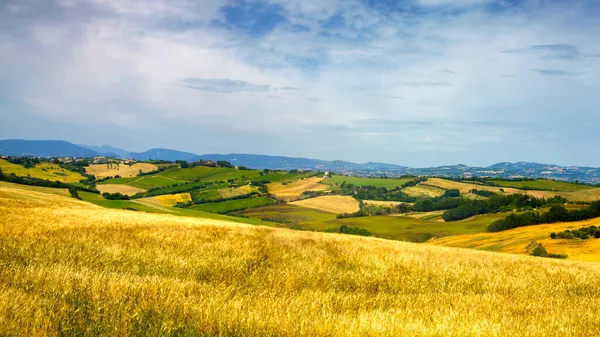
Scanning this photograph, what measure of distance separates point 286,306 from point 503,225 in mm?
110718

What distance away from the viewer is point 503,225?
101688 mm

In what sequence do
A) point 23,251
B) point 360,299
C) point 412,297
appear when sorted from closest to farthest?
point 360,299 < point 412,297 < point 23,251

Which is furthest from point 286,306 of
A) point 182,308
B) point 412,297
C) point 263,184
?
point 263,184

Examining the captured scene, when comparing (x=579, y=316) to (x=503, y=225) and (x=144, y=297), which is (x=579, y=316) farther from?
(x=503, y=225)

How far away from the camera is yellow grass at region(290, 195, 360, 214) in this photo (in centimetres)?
15025

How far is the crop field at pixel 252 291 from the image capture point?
393 centimetres

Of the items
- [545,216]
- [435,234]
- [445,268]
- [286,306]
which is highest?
[286,306]

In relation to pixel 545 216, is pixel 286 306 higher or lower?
higher

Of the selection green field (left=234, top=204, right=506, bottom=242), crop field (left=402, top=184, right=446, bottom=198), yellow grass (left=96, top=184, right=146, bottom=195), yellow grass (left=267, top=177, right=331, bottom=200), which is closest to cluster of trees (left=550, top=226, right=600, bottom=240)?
green field (left=234, top=204, right=506, bottom=242)

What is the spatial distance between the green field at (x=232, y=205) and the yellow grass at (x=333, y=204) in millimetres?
12479

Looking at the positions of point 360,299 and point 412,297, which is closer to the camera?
point 360,299

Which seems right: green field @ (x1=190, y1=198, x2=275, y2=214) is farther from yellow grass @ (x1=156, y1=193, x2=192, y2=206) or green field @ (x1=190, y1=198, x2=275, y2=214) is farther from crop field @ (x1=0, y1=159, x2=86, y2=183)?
crop field @ (x1=0, y1=159, x2=86, y2=183)

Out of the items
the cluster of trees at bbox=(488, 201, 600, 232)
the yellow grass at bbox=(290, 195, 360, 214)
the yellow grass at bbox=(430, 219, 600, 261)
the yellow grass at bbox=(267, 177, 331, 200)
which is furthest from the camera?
the yellow grass at bbox=(267, 177, 331, 200)

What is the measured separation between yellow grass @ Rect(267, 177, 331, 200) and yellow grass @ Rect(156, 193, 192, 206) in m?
36.3
